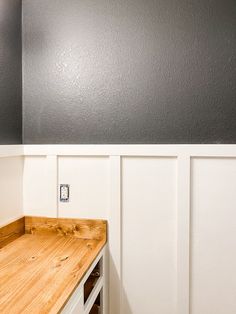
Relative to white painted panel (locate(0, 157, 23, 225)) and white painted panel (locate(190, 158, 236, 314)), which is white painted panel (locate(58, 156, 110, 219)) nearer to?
white painted panel (locate(0, 157, 23, 225))

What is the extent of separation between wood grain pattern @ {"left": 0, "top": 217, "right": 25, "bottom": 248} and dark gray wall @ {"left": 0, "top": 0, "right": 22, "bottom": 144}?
50 centimetres

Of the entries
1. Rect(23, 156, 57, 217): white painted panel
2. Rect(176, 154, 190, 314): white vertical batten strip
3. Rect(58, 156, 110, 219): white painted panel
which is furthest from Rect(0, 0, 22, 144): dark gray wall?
Rect(176, 154, 190, 314): white vertical batten strip

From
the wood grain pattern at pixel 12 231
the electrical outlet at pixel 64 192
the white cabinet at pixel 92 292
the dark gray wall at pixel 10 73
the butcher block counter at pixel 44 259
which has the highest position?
the dark gray wall at pixel 10 73

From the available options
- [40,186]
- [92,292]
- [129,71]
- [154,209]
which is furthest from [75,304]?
[129,71]

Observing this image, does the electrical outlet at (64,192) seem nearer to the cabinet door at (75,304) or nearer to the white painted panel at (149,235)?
the white painted panel at (149,235)

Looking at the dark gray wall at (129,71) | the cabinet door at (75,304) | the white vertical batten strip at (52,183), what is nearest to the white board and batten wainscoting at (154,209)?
the white vertical batten strip at (52,183)

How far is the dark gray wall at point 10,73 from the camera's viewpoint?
5.13 feet

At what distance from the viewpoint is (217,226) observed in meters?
1.53

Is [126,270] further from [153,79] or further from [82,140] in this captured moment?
[153,79]

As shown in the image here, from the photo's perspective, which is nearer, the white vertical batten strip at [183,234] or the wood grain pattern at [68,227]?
the white vertical batten strip at [183,234]

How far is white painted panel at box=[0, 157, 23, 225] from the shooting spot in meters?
1.56

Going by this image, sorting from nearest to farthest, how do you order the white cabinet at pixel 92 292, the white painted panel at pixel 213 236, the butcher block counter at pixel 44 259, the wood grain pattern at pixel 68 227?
the butcher block counter at pixel 44 259
the white cabinet at pixel 92 292
the white painted panel at pixel 213 236
the wood grain pattern at pixel 68 227

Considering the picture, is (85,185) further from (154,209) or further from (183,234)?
(183,234)

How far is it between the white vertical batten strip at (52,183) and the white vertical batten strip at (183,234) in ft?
2.50
